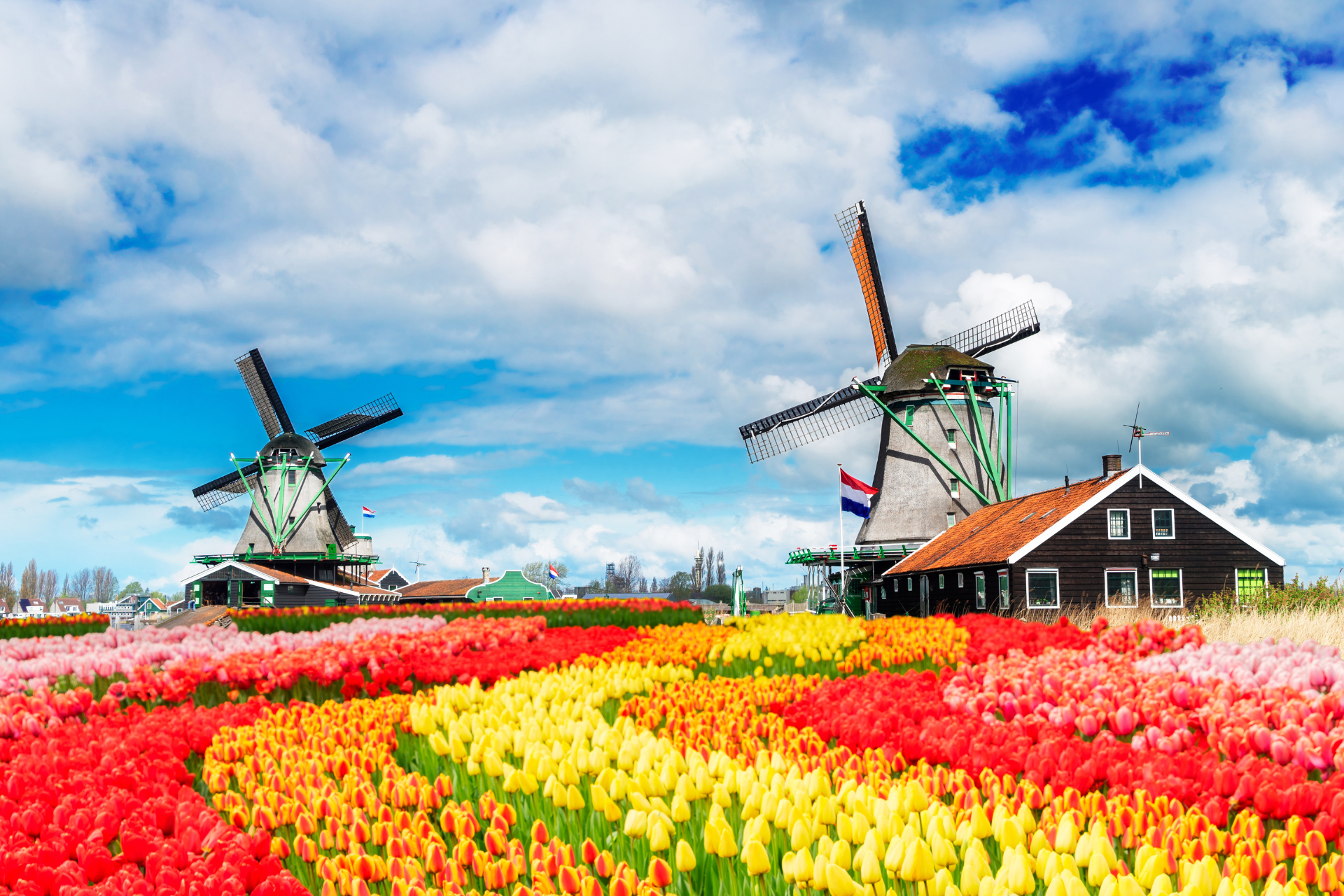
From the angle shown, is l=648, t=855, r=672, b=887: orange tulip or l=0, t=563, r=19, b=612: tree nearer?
l=648, t=855, r=672, b=887: orange tulip

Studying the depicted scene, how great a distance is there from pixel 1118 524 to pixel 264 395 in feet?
145

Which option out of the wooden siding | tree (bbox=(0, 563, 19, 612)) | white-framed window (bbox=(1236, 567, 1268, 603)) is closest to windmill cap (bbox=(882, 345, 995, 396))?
the wooden siding

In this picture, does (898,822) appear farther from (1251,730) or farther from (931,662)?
(931,662)

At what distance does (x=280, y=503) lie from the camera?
49.9 meters

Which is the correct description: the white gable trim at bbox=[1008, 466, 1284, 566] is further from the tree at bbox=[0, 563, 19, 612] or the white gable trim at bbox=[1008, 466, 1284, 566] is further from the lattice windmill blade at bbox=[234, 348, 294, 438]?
the tree at bbox=[0, 563, 19, 612]

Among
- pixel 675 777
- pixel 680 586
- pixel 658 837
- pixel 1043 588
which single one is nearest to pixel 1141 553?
pixel 1043 588

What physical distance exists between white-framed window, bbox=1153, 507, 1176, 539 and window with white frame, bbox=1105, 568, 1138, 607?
1.40m

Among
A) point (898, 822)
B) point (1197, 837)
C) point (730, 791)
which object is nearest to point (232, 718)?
point (730, 791)

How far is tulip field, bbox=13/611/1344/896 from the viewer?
125 inches

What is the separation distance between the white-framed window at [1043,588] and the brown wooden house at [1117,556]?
2cm

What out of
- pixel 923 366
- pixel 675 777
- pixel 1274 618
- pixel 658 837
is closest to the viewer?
pixel 658 837

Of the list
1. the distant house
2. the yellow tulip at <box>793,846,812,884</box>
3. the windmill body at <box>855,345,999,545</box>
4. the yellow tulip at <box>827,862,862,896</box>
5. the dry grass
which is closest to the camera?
the yellow tulip at <box>827,862,862,896</box>

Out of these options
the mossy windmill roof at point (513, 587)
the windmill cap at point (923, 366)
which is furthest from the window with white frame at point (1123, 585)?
the mossy windmill roof at point (513, 587)

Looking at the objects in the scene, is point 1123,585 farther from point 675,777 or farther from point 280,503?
point 280,503
